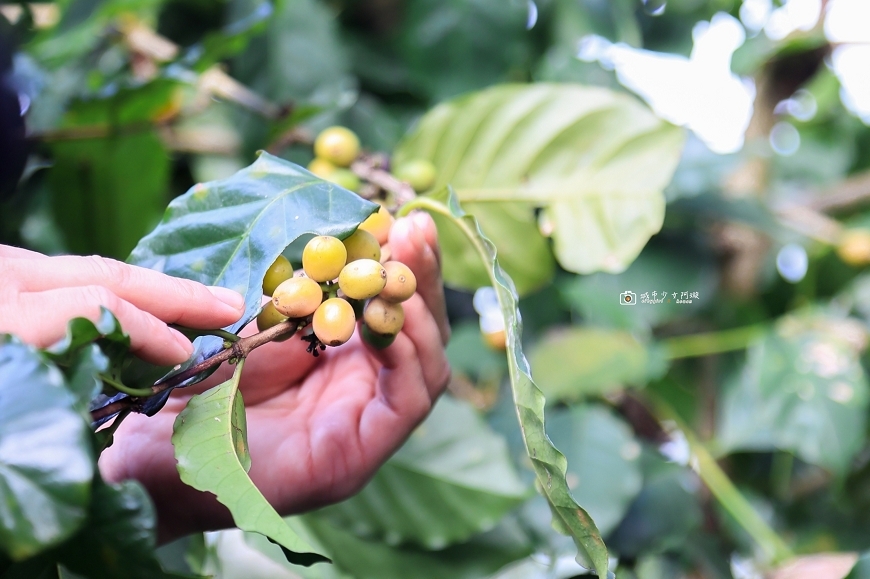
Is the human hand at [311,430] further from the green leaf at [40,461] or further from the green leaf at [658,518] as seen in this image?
the green leaf at [658,518]

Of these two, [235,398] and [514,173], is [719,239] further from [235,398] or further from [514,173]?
[235,398]

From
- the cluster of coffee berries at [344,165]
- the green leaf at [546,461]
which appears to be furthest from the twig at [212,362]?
the cluster of coffee berries at [344,165]

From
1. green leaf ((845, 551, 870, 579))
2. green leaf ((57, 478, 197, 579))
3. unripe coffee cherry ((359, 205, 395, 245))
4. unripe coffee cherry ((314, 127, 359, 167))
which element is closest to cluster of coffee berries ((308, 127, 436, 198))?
unripe coffee cherry ((314, 127, 359, 167))

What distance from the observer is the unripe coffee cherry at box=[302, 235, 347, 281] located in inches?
13.6

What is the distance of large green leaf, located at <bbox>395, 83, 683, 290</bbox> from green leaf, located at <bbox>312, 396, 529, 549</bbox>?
0.18m

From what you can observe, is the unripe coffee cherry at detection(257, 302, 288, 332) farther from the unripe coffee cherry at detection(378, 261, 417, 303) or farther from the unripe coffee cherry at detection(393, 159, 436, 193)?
the unripe coffee cherry at detection(393, 159, 436, 193)

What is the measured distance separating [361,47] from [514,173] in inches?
18.4

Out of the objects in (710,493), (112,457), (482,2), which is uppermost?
(482,2)

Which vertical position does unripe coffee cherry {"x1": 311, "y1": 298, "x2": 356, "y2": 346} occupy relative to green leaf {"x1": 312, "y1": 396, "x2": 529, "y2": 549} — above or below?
above

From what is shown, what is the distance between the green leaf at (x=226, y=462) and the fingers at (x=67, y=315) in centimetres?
4

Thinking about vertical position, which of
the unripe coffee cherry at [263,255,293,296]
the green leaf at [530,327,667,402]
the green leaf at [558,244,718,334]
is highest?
the unripe coffee cherry at [263,255,293,296]

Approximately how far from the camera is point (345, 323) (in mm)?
334

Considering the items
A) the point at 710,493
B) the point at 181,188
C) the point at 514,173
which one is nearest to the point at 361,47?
the point at 181,188

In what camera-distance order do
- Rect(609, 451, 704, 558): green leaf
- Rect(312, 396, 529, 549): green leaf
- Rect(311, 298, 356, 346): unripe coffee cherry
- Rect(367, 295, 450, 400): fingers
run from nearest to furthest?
Rect(311, 298, 356, 346): unripe coffee cherry
Rect(367, 295, 450, 400): fingers
Rect(312, 396, 529, 549): green leaf
Rect(609, 451, 704, 558): green leaf
